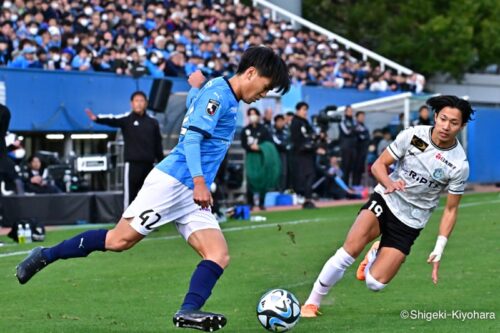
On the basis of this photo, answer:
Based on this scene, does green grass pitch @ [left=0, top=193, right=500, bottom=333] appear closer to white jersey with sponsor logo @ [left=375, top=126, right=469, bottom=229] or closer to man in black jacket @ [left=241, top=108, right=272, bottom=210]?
white jersey with sponsor logo @ [left=375, top=126, right=469, bottom=229]

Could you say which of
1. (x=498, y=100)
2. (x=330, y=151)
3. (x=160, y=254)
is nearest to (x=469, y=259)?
(x=160, y=254)

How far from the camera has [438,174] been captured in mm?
9125

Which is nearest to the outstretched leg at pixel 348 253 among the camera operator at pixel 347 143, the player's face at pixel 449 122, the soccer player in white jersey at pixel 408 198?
the soccer player in white jersey at pixel 408 198

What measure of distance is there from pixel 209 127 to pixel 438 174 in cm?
231

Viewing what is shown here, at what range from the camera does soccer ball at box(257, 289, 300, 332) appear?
8070 millimetres

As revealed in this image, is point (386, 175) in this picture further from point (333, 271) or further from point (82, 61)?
point (82, 61)

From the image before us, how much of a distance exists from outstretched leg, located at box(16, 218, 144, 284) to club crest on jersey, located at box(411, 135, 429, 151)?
247 centimetres

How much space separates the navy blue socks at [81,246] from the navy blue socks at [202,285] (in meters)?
0.81

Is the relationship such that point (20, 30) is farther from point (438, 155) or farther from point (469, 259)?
point (438, 155)

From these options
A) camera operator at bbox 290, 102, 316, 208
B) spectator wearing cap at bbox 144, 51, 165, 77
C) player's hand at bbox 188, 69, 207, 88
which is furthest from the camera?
spectator wearing cap at bbox 144, 51, 165, 77

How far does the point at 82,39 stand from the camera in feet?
78.5

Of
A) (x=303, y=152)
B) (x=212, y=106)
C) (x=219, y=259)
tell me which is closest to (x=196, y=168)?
(x=212, y=106)

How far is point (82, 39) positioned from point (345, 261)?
51.8 feet

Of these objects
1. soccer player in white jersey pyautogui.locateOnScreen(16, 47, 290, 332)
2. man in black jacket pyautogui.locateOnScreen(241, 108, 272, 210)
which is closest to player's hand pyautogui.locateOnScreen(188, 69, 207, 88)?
soccer player in white jersey pyautogui.locateOnScreen(16, 47, 290, 332)
